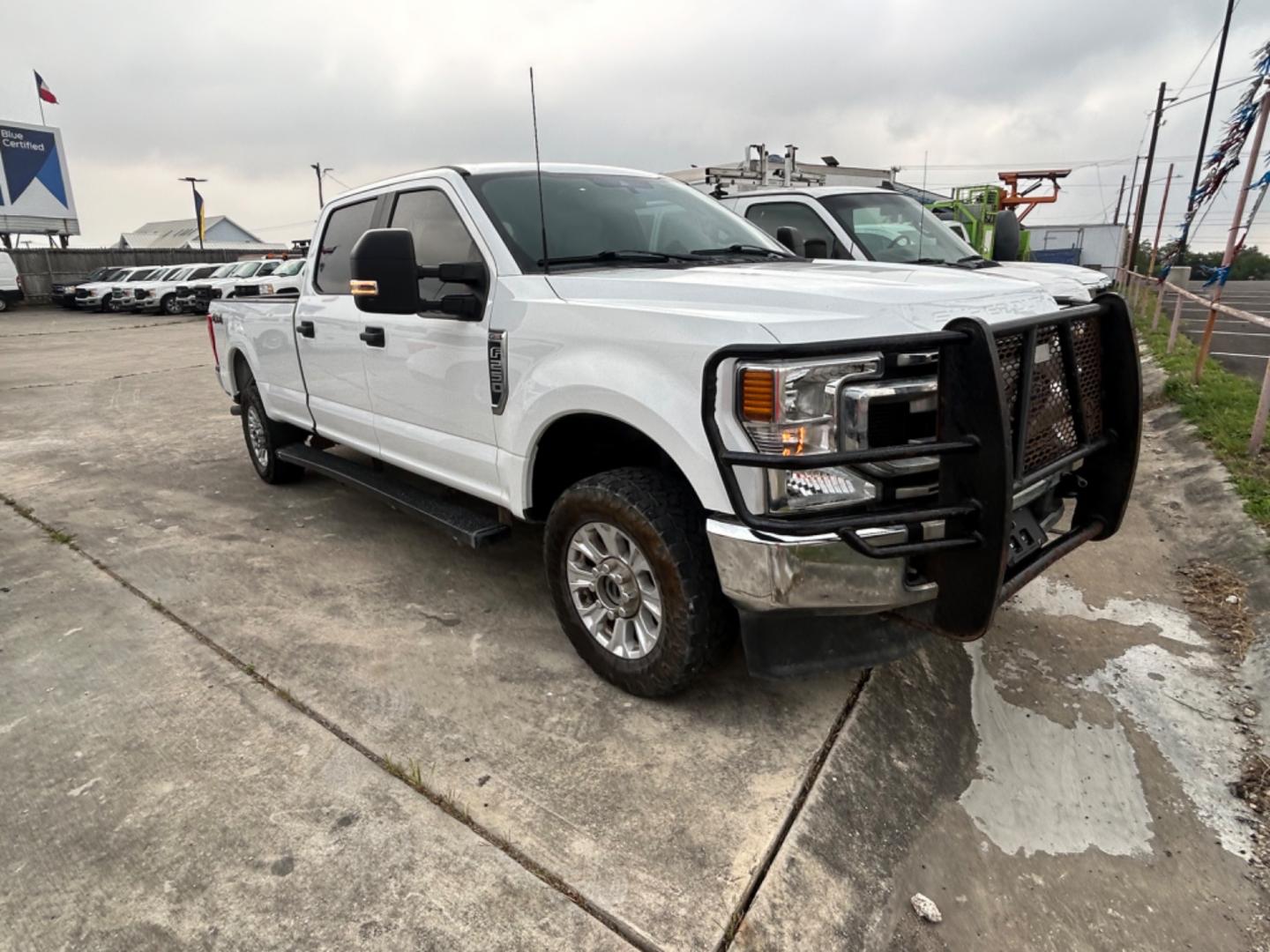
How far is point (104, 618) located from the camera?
3.69 metres

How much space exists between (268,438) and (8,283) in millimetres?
29870

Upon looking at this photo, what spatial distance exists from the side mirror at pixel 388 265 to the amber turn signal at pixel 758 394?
4.92 ft

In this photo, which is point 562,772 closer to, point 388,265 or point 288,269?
point 388,265

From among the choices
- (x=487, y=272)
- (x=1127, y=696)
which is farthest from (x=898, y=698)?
(x=487, y=272)

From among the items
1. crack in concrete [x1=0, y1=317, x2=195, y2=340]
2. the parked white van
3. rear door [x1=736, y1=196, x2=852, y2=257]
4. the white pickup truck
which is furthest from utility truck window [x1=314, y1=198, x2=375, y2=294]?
the parked white van

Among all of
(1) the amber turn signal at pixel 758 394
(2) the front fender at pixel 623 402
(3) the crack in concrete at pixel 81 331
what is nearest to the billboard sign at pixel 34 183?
(3) the crack in concrete at pixel 81 331

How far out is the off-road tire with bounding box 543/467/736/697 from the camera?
265 cm

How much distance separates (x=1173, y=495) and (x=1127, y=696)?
256 cm

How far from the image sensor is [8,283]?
91.6ft

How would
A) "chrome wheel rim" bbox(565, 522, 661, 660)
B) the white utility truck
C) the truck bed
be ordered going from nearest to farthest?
1. "chrome wheel rim" bbox(565, 522, 661, 660)
2. the truck bed
3. the white utility truck

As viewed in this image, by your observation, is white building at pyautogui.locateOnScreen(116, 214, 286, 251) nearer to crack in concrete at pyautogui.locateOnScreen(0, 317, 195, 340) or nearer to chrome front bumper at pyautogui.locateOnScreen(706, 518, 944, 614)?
crack in concrete at pyautogui.locateOnScreen(0, 317, 195, 340)

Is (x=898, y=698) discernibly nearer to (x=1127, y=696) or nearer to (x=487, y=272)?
(x=1127, y=696)

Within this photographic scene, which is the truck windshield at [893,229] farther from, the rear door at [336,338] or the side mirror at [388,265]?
the side mirror at [388,265]

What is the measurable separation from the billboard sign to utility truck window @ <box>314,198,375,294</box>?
38696 mm
